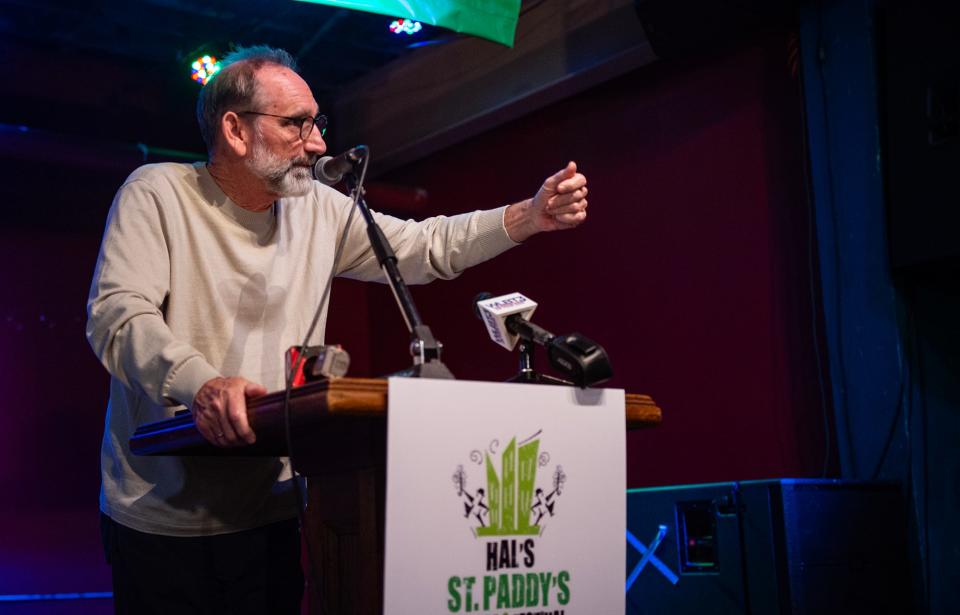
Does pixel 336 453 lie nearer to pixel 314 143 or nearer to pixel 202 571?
pixel 202 571

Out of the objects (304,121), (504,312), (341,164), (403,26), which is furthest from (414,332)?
(403,26)

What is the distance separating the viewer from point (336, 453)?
5.48ft

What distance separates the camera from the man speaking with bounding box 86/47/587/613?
1923 mm

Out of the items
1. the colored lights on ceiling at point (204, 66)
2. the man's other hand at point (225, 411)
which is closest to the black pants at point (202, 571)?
the man's other hand at point (225, 411)

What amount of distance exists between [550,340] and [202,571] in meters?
0.88

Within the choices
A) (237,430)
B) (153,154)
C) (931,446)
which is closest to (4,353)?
(153,154)

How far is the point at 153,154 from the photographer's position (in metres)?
4.95

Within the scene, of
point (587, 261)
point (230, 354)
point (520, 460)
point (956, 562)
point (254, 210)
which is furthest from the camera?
point (587, 261)

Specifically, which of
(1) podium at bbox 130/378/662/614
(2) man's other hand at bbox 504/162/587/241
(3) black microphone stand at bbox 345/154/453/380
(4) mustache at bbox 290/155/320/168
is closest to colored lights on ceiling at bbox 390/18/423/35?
(4) mustache at bbox 290/155/320/168

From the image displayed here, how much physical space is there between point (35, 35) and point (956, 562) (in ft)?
16.0

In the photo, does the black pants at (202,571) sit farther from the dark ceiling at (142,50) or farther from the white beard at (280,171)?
the dark ceiling at (142,50)

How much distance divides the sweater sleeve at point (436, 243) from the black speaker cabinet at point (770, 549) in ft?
4.24

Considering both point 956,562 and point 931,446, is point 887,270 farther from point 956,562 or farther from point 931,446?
point 956,562

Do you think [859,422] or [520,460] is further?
[859,422]
